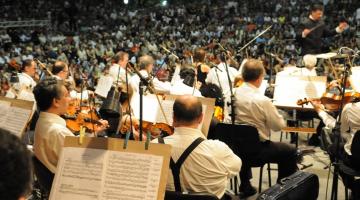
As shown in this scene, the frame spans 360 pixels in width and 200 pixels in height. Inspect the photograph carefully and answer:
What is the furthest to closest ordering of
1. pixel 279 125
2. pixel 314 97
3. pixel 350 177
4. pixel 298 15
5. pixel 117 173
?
pixel 298 15, pixel 314 97, pixel 279 125, pixel 350 177, pixel 117 173

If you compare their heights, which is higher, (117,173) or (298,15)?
(298,15)

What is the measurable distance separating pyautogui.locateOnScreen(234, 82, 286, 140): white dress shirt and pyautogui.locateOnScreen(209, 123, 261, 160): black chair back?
0.29 metres

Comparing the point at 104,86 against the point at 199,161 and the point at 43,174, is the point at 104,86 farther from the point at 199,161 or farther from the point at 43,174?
the point at 199,161

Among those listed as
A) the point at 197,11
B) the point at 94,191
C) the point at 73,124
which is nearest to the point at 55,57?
the point at 197,11

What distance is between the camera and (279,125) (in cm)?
435

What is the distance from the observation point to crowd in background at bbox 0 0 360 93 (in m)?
16.0

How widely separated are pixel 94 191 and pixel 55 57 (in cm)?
1413

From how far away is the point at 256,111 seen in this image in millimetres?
4379

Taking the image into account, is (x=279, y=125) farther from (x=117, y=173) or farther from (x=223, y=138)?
(x=117, y=173)

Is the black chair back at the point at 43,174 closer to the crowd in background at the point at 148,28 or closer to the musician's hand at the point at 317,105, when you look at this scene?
the musician's hand at the point at 317,105

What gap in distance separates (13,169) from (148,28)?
2069 centimetres

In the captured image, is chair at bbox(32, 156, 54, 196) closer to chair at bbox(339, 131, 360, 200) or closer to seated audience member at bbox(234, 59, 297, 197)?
seated audience member at bbox(234, 59, 297, 197)

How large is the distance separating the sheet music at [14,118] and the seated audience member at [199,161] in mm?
1147

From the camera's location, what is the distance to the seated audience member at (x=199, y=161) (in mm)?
2965
